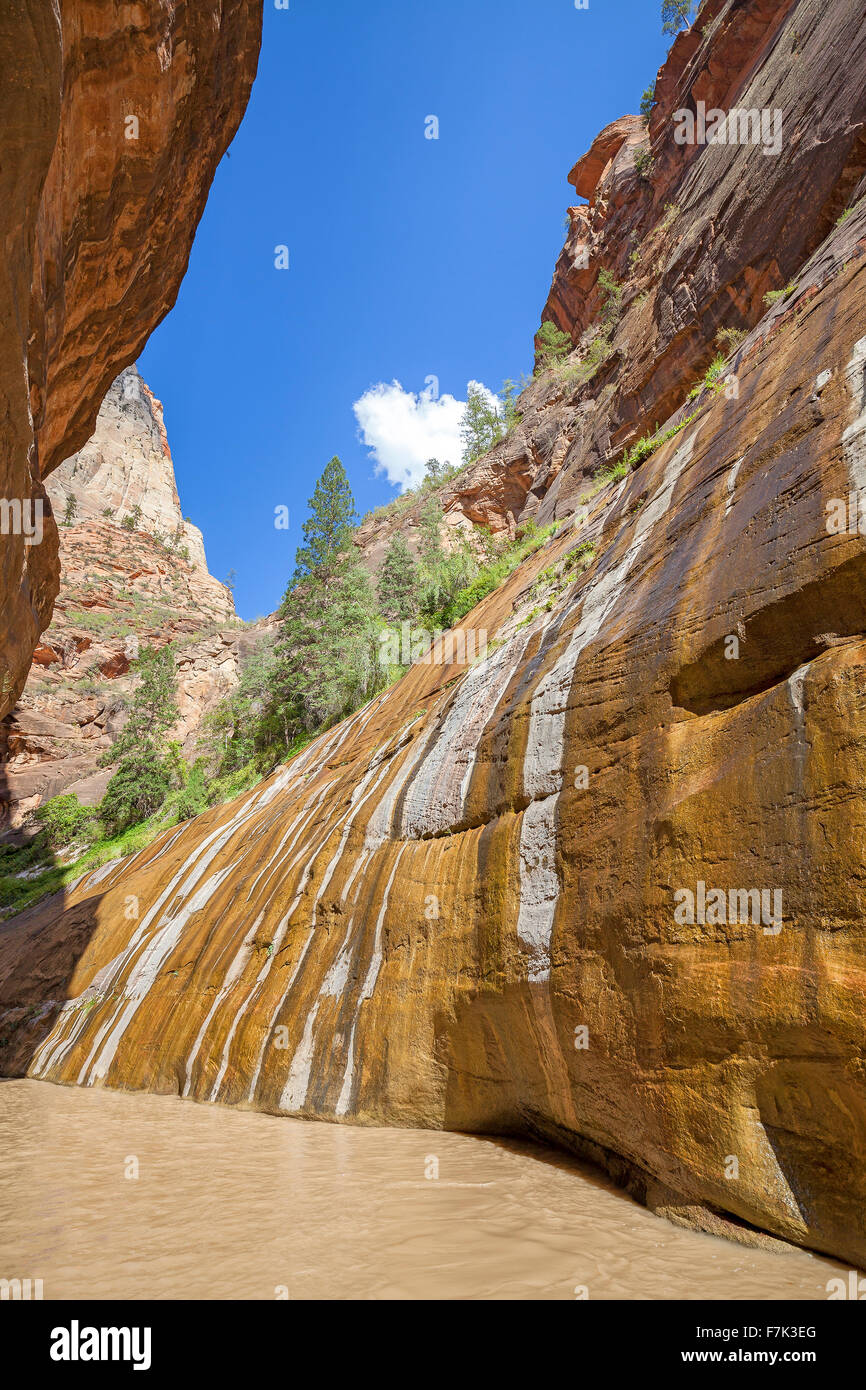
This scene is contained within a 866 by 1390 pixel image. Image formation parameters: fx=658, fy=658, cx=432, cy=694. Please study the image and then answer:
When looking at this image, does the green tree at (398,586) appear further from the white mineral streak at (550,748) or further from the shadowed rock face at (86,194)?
the white mineral streak at (550,748)

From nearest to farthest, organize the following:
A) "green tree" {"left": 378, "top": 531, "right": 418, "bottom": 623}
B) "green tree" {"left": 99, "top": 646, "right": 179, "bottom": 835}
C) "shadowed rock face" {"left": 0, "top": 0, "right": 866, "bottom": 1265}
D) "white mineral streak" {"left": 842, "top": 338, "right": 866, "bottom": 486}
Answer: "shadowed rock face" {"left": 0, "top": 0, "right": 866, "bottom": 1265} < "white mineral streak" {"left": 842, "top": 338, "right": 866, "bottom": 486} < "green tree" {"left": 378, "top": 531, "right": 418, "bottom": 623} < "green tree" {"left": 99, "top": 646, "right": 179, "bottom": 835}

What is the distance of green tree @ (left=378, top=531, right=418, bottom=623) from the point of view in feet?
97.4

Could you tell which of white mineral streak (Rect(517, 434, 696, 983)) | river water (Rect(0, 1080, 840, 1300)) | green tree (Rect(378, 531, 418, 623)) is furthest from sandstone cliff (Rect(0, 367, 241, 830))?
white mineral streak (Rect(517, 434, 696, 983))

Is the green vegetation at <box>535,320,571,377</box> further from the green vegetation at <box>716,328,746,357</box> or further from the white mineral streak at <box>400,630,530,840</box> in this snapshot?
the white mineral streak at <box>400,630,530,840</box>

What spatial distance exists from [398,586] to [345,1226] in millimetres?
28347

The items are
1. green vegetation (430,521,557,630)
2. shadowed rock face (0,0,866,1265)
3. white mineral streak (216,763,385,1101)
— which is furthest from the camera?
green vegetation (430,521,557,630)

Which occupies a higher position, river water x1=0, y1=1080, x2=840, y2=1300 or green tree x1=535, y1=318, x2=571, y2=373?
green tree x1=535, y1=318, x2=571, y2=373

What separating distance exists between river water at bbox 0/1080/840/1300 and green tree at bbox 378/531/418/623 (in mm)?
24252

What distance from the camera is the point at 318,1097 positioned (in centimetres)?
730

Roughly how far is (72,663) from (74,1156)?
48.7 metres

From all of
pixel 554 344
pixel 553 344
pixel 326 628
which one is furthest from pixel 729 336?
pixel 553 344

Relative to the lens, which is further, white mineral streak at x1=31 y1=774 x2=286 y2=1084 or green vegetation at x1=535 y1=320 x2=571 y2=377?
green vegetation at x1=535 y1=320 x2=571 y2=377

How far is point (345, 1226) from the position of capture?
13.8 ft

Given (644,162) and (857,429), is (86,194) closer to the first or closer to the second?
(857,429)
